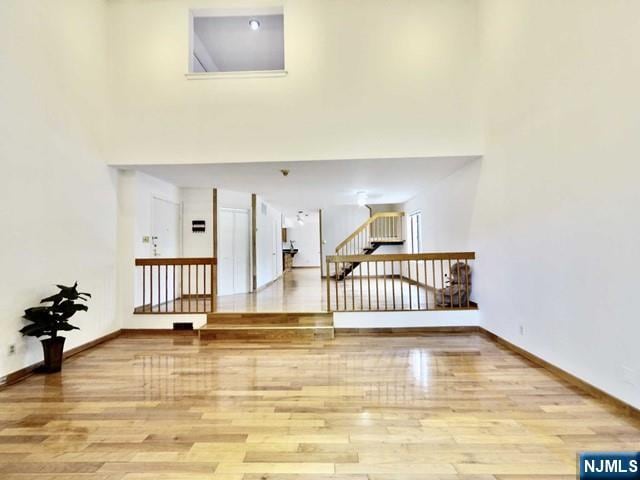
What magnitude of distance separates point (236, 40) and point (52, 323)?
5.57 m

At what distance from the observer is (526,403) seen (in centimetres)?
263

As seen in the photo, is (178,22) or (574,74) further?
(178,22)

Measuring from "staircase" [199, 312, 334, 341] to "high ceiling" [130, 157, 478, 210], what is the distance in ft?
7.72

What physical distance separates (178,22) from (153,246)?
3.70 m

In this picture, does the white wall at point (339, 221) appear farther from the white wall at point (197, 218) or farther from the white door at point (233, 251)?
the white wall at point (197, 218)

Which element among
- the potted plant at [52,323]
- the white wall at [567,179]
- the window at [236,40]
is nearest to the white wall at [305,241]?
the window at [236,40]

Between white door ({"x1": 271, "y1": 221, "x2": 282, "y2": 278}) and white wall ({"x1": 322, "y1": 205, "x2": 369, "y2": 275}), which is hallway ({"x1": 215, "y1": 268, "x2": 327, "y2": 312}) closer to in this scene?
white door ({"x1": 271, "y1": 221, "x2": 282, "y2": 278})

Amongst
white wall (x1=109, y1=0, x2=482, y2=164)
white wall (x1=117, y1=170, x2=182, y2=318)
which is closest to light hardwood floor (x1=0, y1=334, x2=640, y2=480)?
white wall (x1=117, y1=170, x2=182, y2=318)

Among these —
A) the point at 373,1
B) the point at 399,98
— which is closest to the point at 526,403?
the point at 399,98

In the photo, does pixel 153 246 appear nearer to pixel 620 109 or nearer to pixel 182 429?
pixel 182 429

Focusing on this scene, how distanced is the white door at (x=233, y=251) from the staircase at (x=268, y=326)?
230 centimetres

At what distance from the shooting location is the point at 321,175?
5.64m

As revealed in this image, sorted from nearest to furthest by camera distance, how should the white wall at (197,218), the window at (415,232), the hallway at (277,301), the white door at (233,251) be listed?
the hallway at (277,301) < the white wall at (197,218) < the white door at (233,251) < the window at (415,232)

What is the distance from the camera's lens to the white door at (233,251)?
286 inches
